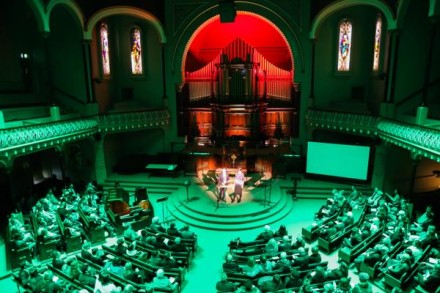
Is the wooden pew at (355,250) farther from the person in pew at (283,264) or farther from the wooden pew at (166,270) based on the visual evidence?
the wooden pew at (166,270)

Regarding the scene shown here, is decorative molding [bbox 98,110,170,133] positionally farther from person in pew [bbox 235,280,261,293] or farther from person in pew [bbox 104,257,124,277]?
person in pew [bbox 235,280,261,293]

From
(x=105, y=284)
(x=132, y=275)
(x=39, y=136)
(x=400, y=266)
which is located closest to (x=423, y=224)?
(x=400, y=266)

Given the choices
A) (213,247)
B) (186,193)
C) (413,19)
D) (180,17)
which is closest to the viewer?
(213,247)

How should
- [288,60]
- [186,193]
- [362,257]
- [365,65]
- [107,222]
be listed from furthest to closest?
[288,60], [365,65], [186,193], [107,222], [362,257]

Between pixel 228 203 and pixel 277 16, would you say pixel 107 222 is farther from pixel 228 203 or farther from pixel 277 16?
pixel 277 16

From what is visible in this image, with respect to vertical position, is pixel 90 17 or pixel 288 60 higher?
pixel 90 17

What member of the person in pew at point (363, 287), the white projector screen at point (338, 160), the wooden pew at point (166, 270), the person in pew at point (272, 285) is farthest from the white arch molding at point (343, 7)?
the wooden pew at point (166, 270)

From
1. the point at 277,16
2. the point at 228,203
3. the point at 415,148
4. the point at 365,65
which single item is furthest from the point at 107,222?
the point at 365,65

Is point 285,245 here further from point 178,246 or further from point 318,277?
point 178,246

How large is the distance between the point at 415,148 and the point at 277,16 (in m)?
11.0

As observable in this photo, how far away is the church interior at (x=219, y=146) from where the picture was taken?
10547 mm

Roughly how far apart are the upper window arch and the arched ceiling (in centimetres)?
510

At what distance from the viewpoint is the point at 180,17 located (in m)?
20.0

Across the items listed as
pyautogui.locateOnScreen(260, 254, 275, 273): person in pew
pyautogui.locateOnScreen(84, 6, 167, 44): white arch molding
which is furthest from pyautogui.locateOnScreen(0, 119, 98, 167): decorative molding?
pyautogui.locateOnScreen(260, 254, 275, 273): person in pew
